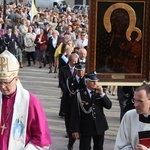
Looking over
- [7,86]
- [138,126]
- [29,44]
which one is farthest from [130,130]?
[29,44]

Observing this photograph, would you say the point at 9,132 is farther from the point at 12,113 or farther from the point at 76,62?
the point at 76,62

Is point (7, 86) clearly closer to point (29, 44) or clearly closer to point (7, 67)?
point (7, 67)

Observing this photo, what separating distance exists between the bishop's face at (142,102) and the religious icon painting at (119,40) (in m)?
2.79

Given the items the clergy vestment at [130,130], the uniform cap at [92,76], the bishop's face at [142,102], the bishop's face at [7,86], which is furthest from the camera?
the uniform cap at [92,76]

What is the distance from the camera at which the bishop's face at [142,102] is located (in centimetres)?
444

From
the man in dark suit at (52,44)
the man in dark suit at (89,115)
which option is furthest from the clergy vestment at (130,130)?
the man in dark suit at (52,44)

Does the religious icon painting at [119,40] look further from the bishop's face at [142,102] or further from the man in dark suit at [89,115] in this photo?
the bishop's face at [142,102]

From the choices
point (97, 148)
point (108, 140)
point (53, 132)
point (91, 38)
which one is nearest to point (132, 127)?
point (91, 38)

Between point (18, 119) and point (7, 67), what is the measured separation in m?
0.51

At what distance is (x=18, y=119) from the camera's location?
201 inches

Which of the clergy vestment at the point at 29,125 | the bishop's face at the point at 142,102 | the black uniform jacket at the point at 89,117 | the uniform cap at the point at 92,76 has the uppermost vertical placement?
the bishop's face at the point at 142,102

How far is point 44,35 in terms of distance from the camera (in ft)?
65.0

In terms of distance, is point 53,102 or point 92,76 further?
point 53,102

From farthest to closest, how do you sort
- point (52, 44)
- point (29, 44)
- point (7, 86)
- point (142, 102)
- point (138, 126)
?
point (29, 44) → point (52, 44) → point (7, 86) → point (138, 126) → point (142, 102)
